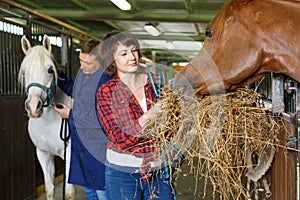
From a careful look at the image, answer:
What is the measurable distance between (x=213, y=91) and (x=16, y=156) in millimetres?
2370

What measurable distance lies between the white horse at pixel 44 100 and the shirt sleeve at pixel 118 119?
115 cm

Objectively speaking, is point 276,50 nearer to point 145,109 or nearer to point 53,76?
point 145,109

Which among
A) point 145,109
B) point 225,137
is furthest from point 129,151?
point 225,137

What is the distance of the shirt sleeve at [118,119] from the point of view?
162 cm

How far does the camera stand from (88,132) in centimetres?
233

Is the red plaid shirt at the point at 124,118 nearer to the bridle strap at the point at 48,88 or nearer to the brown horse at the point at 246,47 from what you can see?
the brown horse at the point at 246,47

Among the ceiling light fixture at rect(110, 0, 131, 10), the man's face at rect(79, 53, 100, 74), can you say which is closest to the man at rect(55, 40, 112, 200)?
the man's face at rect(79, 53, 100, 74)

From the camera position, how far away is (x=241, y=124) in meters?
1.61

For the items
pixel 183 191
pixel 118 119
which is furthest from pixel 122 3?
pixel 118 119

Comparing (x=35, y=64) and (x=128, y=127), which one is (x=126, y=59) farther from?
(x=35, y=64)

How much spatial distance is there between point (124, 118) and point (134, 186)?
288 mm

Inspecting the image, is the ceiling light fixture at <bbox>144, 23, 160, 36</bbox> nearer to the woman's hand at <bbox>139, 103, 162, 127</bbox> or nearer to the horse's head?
the horse's head

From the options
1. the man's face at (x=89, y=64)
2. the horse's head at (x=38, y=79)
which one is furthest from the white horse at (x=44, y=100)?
the man's face at (x=89, y=64)

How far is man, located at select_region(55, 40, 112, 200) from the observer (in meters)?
2.30
